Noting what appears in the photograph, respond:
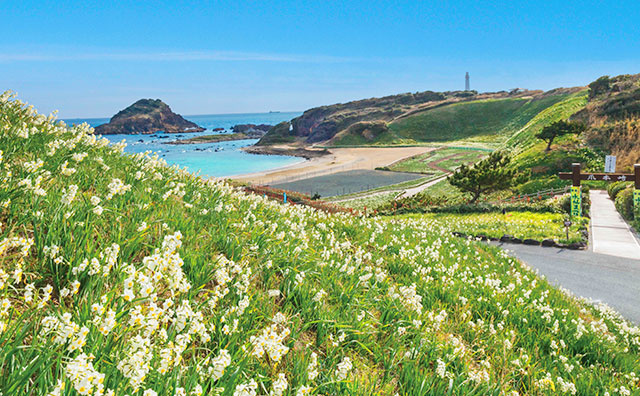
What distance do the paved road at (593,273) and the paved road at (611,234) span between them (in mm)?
1047

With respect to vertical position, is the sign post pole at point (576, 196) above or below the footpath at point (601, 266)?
above

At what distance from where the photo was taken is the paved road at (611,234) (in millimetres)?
15984

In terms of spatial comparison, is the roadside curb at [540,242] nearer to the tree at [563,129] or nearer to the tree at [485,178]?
the tree at [485,178]

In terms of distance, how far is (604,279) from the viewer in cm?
1282

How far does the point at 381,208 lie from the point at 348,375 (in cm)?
3125

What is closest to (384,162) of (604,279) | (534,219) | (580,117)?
(580,117)

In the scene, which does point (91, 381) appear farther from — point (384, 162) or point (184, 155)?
point (184, 155)

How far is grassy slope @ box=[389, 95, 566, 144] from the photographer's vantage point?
112250 millimetres

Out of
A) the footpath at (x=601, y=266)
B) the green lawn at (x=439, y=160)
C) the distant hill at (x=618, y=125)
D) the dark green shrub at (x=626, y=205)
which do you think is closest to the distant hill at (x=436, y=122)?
the green lawn at (x=439, y=160)

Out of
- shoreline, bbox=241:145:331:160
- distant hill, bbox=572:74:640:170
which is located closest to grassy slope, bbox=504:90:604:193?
distant hill, bbox=572:74:640:170

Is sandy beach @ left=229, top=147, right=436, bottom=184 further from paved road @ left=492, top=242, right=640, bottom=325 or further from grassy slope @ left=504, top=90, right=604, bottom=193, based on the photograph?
paved road @ left=492, top=242, right=640, bottom=325

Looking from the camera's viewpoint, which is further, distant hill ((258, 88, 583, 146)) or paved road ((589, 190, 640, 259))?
distant hill ((258, 88, 583, 146))

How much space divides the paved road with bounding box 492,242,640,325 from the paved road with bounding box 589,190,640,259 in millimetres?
1047

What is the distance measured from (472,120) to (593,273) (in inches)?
4756
